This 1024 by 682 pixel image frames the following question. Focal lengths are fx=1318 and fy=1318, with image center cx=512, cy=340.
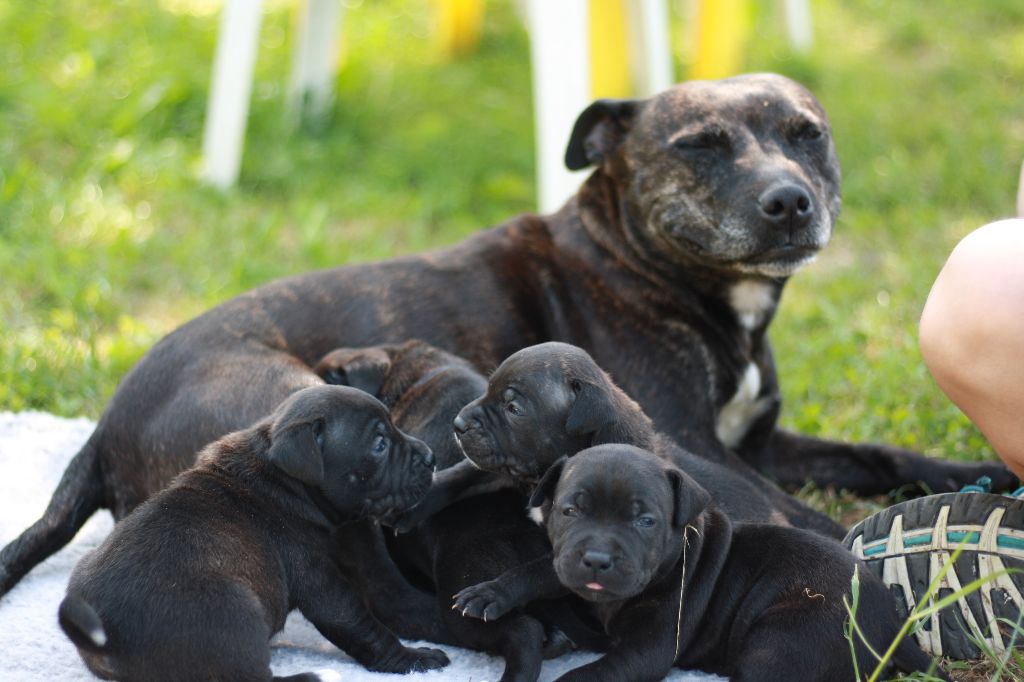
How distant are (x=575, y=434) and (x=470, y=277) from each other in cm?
155

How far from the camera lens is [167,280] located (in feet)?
25.3

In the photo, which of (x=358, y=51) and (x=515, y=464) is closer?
(x=515, y=464)

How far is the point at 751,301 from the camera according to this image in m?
5.41

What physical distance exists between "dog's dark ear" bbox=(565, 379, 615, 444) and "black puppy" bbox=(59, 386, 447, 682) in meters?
0.48

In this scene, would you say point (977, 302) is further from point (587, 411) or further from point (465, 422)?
point (465, 422)

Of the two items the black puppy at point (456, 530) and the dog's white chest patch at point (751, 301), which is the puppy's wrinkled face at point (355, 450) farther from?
the dog's white chest patch at point (751, 301)

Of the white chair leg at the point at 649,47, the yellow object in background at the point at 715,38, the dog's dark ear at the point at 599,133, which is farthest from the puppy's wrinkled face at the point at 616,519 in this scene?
the yellow object in background at the point at 715,38

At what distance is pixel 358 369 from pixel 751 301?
5.55ft

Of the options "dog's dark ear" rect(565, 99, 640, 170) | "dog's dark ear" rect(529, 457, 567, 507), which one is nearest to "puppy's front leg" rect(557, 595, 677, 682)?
"dog's dark ear" rect(529, 457, 567, 507)

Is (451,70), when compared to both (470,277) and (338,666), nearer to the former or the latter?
(470,277)

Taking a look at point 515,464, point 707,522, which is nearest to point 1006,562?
point 707,522

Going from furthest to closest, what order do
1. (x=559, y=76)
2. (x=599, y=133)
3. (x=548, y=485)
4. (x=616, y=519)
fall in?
1. (x=559, y=76)
2. (x=599, y=133)
3. (x=548, y=485)
4. (x=616, y=519)

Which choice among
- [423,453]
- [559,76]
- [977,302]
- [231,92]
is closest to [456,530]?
[423,453]

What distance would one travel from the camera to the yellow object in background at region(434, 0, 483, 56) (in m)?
11.4
